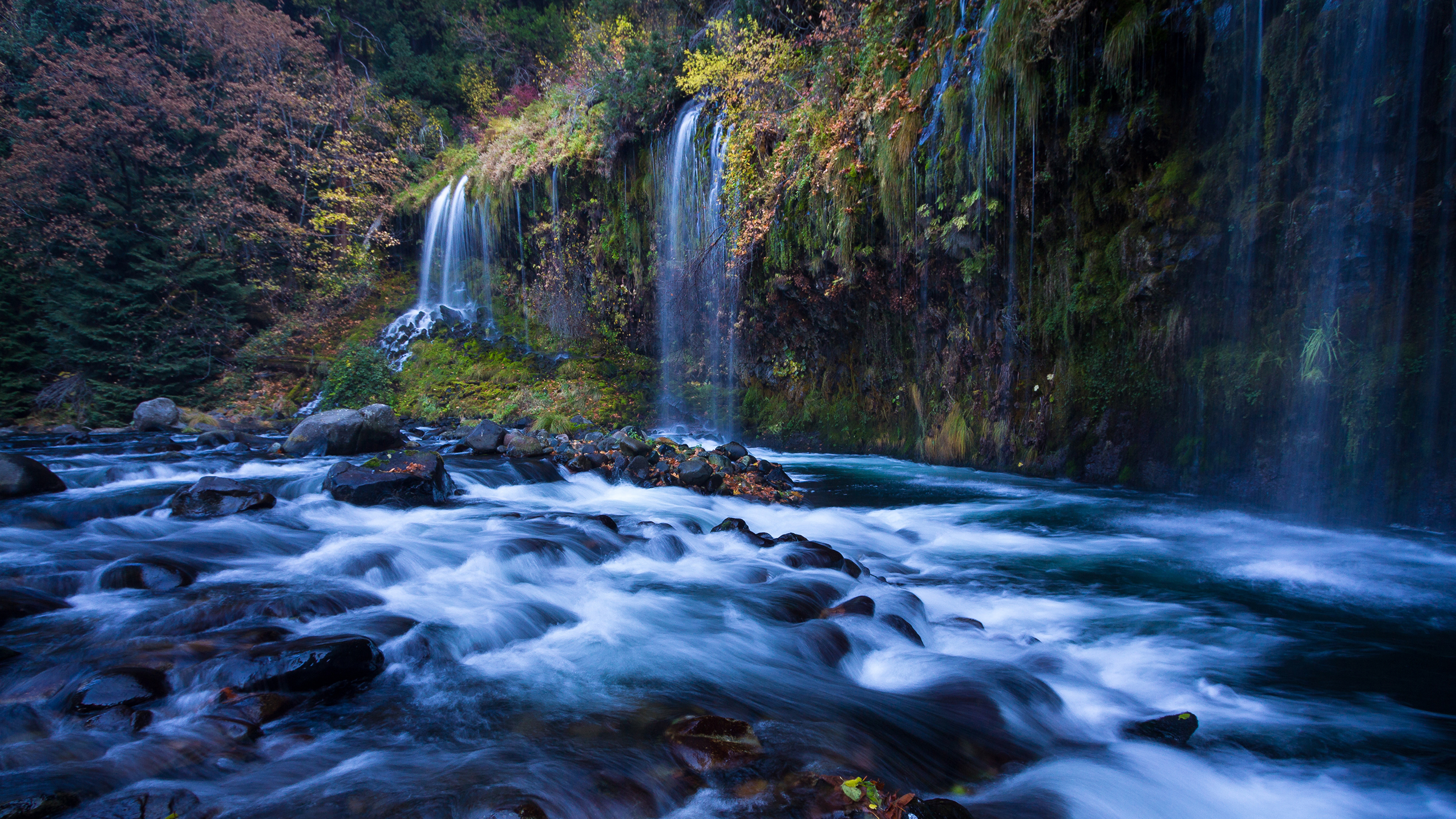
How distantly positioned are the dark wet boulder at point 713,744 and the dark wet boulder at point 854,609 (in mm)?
1480

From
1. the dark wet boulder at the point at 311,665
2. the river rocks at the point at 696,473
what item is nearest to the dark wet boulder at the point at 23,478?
the dark wet boulder at the point at 311,665

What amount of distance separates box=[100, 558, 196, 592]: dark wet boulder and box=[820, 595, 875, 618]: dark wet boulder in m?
4.33

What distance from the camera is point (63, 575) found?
3.97m

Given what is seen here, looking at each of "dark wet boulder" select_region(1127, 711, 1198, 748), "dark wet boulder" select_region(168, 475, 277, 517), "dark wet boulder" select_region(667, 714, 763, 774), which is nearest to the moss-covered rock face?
"dark wet boulder" select_region(1127, 711, 1198, 748)

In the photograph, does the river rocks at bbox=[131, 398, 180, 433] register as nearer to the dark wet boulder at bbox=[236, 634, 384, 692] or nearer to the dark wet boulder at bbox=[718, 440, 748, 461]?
the dark wet boulder at bbox=[718, 440, 748, 461]

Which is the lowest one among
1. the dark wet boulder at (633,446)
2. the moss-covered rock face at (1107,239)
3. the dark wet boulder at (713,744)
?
the dark wet boulder at (713,744)

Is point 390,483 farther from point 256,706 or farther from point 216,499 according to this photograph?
point 256,706

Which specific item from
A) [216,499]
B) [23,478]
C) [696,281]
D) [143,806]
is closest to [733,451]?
[696,281]

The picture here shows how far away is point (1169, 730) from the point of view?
268 centimetres

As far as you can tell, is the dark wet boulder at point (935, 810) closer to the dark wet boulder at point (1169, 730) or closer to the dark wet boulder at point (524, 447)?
the dark wet boulder at point (1169, 730)

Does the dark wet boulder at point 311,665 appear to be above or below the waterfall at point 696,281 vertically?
below

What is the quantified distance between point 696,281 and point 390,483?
7638 mm

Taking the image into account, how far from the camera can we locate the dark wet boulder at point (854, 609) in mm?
3910

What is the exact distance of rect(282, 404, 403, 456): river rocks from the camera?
9391 millimetres
